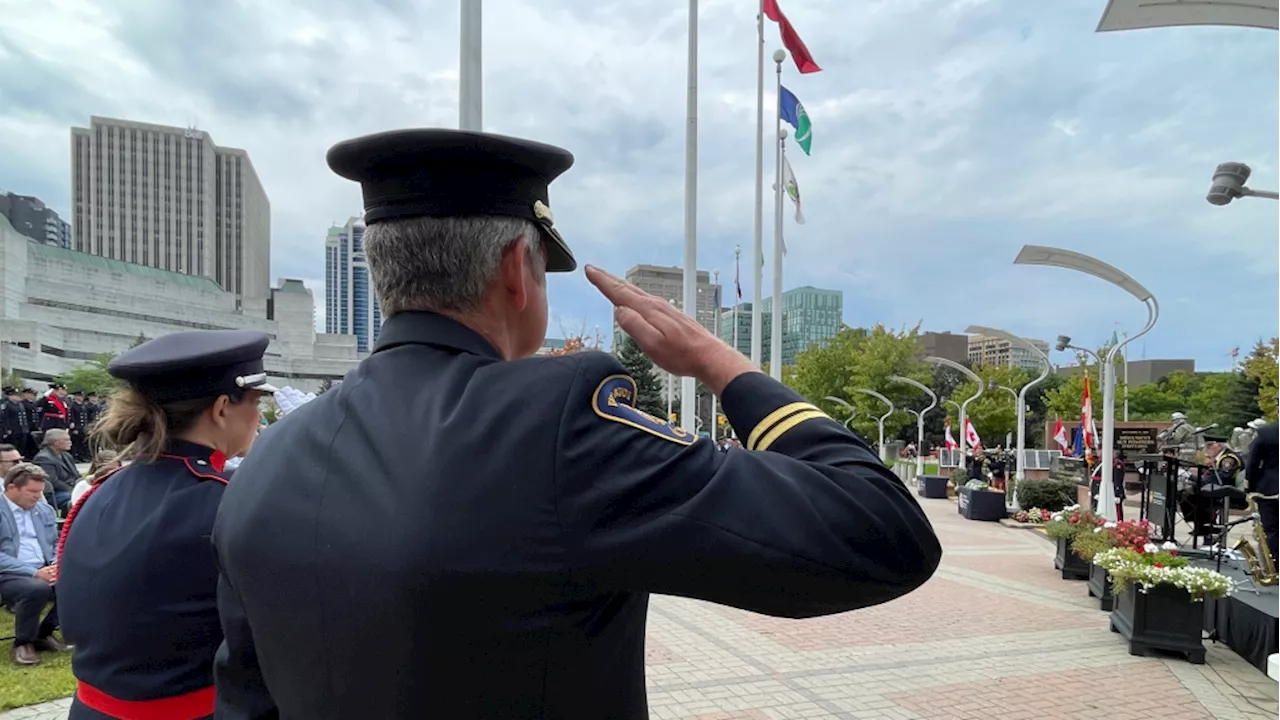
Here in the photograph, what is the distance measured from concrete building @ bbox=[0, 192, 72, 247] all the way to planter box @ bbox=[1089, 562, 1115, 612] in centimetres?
11238

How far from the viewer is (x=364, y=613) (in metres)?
1.04

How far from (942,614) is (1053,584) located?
2.95m

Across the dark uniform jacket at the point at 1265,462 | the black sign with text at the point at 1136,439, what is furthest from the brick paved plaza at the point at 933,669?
the black sign with text at the point at 1136,439

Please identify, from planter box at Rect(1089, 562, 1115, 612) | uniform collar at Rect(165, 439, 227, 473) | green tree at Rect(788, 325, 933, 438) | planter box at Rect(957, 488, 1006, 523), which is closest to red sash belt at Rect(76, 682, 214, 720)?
uniform collar at Rect(165, 439, 227, 473)

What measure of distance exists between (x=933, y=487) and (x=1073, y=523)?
15202mm

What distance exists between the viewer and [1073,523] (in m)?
10.4

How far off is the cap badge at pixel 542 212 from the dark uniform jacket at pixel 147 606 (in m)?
1.50

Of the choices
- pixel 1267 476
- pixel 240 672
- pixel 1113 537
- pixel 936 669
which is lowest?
pixel 936 669

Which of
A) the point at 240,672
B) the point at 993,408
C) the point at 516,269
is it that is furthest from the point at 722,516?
the point at 993,408

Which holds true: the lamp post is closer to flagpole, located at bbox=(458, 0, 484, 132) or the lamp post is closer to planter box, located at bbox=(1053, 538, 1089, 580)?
planter box, located at bbox=(1053, 538, 1089, 580)

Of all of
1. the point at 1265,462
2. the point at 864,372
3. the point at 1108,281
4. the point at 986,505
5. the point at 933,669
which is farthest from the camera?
the point at 864,372

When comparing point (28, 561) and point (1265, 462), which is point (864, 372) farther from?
point (28, 561)

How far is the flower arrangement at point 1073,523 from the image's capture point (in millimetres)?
9594

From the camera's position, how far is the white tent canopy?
5355mm
